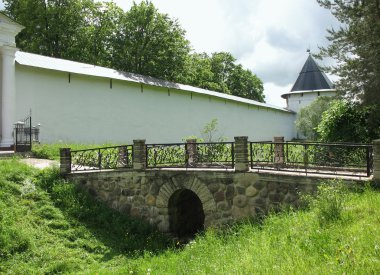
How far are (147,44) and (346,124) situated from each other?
19626 millimetres

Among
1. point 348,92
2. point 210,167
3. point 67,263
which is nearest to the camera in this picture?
point 67,263

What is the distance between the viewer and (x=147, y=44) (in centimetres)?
2994

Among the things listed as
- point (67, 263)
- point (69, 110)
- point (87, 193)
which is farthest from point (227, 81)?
point (67, 263)

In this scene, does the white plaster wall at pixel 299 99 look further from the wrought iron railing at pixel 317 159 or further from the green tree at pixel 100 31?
the wrought iron railing at pixel 317 159

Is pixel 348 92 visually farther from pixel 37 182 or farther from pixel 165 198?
pixel 37 182

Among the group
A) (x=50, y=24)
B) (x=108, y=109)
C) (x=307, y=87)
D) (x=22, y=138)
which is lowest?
(x=22, y=138)

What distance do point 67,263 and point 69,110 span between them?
1074 cm

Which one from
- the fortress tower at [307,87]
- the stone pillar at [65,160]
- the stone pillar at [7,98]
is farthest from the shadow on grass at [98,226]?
the fortress tower at [307,87]

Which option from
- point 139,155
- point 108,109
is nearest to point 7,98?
point 108,109

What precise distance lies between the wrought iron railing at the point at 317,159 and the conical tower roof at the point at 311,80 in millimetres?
33057

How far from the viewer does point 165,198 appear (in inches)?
411

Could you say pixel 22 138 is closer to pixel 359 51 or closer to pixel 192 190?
pixel 192 190

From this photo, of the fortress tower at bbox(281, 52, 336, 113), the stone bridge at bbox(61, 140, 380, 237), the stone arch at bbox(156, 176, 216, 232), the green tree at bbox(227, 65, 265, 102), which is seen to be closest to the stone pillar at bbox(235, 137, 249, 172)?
the stone bridge at bbox(61, 140, 380, 237)

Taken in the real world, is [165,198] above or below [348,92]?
below
